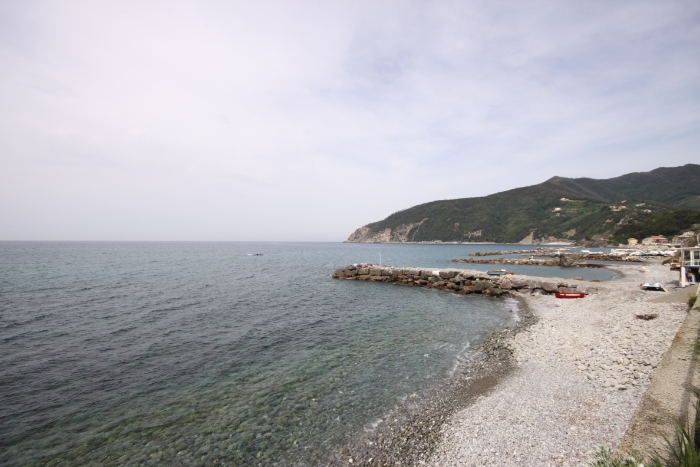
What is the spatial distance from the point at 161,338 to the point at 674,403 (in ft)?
71.3

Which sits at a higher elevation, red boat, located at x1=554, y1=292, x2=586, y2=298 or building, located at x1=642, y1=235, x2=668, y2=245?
building, located at x1=642, y1=235, x2=668, y2=245

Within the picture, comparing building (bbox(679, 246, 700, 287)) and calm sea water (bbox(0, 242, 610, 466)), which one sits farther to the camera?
building (bbox(679, 246, 700, 287))

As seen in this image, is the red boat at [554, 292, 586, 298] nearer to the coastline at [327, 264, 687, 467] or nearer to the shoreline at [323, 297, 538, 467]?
the coastline at [327, 264, 687, 467]

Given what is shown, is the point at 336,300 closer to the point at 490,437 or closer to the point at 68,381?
the point at 68,381

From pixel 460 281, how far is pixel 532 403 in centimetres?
2821

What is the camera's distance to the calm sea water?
9.23 meters

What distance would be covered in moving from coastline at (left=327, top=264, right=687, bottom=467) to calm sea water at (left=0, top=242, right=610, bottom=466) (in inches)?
42.9

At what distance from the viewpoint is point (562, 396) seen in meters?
10.4

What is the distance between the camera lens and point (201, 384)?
12875 millimetres

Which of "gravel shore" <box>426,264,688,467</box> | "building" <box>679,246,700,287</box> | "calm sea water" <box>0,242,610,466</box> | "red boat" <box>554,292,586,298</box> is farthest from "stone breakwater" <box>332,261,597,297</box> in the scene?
"gravel shore" <box>426,264,688,467</box>

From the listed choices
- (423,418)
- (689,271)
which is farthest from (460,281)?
(423,418)

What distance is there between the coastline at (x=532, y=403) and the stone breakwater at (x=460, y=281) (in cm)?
1532

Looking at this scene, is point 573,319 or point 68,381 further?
point 573,319

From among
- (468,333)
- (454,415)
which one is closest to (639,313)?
(468,333)
